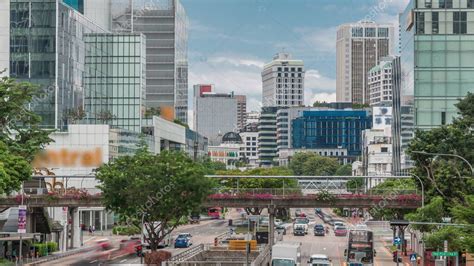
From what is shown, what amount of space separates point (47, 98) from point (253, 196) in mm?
59163

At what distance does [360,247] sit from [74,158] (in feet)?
225

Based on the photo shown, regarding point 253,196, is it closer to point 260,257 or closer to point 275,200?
point 275,200

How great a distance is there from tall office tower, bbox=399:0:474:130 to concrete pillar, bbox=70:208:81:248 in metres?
43.2

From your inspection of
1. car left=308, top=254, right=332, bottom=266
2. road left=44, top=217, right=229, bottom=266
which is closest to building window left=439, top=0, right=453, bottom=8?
road left=44, top=217, right=229, bottom=266

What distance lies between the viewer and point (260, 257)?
74438 mm

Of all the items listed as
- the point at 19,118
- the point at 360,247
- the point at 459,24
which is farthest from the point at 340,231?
the point at 19,118


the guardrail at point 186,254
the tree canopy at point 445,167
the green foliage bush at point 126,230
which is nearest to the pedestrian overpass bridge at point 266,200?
the tree canopy at point 445,167

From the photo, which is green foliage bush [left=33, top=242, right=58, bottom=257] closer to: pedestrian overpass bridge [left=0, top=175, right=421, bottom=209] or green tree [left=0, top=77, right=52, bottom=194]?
pedestrian overpass bridge [left=0, top=175, right=421, bottom=209]

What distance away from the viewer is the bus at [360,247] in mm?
87062

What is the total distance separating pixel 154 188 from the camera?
86062mm

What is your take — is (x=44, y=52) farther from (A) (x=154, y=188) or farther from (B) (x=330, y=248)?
(A) (x=154, y=188)

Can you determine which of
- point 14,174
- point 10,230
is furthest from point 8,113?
point 10,230

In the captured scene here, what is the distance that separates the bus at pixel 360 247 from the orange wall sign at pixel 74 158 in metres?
63.0

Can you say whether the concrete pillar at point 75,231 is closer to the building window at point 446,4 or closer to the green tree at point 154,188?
the green tree at point 154,188
